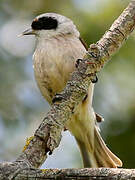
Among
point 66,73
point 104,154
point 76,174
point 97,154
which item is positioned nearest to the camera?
point 76,174

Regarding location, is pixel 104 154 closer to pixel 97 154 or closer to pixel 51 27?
pixel 97 154

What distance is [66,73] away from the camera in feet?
14.6

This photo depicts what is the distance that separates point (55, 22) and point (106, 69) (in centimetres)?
90

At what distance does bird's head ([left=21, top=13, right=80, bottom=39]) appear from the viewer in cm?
480

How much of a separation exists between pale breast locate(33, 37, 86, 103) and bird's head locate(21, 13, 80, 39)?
0.58 feet

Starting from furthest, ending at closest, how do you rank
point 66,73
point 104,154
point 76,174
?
point 104,154, point 66,73, point 76,174

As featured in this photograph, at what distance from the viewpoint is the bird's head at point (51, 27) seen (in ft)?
15.8

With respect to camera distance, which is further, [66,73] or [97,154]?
[97,154]

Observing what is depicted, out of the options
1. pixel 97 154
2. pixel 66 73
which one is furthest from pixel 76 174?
pixel 97 154

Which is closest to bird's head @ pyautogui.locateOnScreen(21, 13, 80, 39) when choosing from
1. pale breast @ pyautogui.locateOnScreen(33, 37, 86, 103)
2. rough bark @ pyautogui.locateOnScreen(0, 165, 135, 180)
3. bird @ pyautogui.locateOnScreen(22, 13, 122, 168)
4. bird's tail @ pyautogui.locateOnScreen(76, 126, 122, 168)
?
bird @ pyautogui.locateOnScreen(22, 13, 122, 168)

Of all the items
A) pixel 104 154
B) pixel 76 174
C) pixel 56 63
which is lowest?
pixel 76 174

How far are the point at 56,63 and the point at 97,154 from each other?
111 centimetres

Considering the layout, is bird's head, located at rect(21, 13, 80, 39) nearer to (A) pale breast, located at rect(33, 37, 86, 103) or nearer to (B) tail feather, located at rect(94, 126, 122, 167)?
(A) pale breast, located at rect(33, 37, 86, 103)

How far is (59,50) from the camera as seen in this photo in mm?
4527
